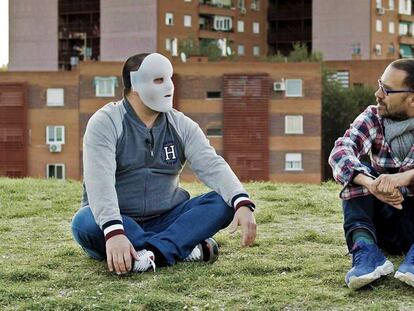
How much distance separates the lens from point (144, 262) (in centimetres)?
538

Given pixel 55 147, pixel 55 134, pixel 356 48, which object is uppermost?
pixel 356 48

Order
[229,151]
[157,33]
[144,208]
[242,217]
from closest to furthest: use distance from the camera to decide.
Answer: [242,217] → [144,208] → [229,151] → [157,33]

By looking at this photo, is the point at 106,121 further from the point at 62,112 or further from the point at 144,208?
the point at 62,112

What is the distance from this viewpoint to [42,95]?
60688 millimetres

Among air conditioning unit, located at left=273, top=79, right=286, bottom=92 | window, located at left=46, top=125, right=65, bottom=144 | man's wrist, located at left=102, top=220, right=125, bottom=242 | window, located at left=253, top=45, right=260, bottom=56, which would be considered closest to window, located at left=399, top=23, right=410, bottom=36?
window, located at left=253, top=45, right=260, bottom=56

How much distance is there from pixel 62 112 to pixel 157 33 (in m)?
17.4

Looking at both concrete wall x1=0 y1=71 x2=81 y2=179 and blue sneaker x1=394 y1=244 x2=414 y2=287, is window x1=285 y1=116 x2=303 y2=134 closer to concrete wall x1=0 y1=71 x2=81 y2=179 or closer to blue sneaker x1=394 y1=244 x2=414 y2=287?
concrete wall x1=0 y1=71 x2=81 y2=179

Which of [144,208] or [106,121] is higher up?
[106,121]

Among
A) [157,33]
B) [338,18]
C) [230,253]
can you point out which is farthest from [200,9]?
[230,253]

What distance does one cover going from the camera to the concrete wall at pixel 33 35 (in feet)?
259

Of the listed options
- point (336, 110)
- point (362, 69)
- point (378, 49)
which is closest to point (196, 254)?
point (336, 110)

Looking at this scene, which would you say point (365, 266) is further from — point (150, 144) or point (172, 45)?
point (172, 45)

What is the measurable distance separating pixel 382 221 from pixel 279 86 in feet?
178

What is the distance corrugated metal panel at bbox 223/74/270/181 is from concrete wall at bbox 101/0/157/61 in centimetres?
1695
